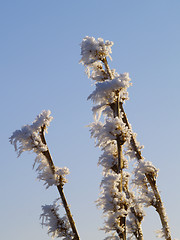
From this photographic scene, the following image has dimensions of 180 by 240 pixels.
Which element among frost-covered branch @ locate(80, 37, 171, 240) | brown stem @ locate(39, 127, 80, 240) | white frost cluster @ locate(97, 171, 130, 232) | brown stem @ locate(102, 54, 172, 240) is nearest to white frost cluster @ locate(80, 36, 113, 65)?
frost-covered branch @ locate(80, 37, 171, 240)

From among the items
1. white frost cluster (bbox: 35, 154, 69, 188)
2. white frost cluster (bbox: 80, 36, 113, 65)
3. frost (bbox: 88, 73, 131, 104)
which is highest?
white frost cluster (bbox: 80, 36, 113, 65)

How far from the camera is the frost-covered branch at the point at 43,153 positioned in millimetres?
15945

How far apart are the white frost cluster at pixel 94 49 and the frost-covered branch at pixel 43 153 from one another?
3.57 metres

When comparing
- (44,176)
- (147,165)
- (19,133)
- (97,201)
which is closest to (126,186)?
(147,165)

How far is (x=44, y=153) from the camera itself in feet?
53.9

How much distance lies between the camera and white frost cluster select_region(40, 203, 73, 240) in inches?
636

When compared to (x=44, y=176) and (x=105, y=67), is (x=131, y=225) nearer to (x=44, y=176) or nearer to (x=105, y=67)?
(x=44, y=176)

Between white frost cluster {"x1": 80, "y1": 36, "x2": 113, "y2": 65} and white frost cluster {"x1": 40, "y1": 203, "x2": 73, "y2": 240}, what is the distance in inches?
265

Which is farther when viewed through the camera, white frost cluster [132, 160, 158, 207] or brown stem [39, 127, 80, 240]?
white frost cluster [132, 160, 158, 207]

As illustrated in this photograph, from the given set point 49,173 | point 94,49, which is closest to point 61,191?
Answer: point 49,173

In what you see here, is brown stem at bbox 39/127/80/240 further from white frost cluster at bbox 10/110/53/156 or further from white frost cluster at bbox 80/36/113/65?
white frost cluster at bbox 80/36/113/65

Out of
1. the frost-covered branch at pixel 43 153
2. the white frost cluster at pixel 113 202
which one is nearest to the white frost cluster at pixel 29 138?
the frost-covered branch at pixel 43 153

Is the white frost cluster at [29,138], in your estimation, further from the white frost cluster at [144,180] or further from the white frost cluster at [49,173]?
the white frost cluster at [144,180]

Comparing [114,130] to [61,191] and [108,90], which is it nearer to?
[108,90]
